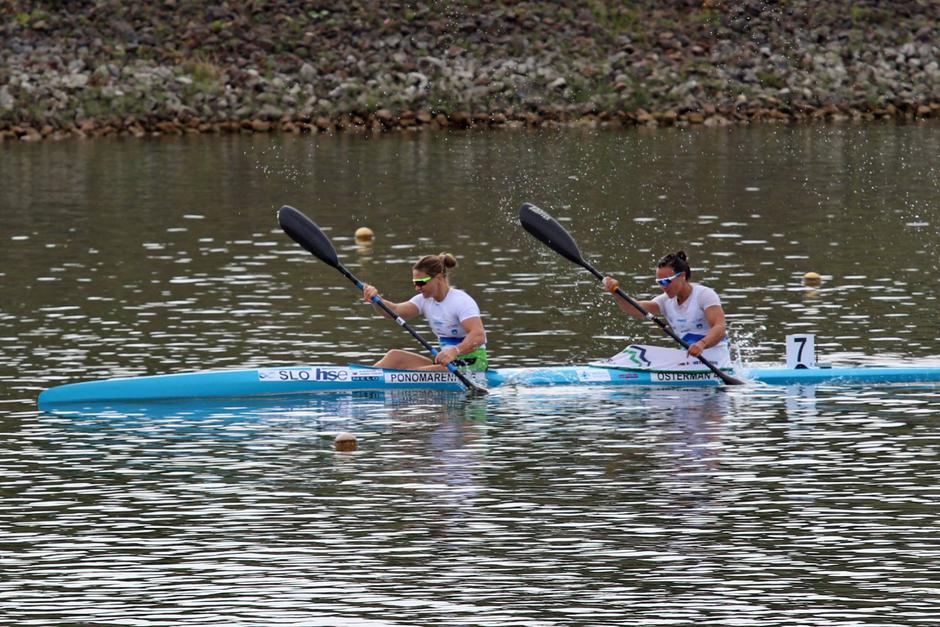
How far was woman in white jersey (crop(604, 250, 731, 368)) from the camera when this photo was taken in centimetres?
2350

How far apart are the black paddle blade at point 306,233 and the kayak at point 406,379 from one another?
2331mm

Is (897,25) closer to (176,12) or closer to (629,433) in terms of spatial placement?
(176,12)

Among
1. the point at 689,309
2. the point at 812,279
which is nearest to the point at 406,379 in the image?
the point at 689,309

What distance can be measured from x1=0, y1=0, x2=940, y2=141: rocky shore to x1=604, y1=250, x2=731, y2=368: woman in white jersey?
44.4m

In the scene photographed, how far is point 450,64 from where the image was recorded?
70.4m

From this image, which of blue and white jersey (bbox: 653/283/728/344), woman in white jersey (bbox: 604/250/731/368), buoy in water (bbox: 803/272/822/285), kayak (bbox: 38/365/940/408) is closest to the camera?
kayak (bbox: 38/365/940/408)

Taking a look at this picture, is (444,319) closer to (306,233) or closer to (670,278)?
(670,278)

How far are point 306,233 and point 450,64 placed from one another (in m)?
45.5

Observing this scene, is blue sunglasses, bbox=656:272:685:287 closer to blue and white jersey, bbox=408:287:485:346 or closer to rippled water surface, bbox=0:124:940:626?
rippled water surface, bbox=0:124:940:626

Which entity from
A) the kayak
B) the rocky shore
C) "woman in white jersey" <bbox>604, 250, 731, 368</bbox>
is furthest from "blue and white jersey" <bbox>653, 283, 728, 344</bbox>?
the rocky shore

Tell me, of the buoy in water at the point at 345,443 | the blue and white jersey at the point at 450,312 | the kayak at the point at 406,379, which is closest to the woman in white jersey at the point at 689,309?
the kayak at the point at 406,379

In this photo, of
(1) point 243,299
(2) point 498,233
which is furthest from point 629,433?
(2) point 498,233

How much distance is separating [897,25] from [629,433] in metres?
56.3

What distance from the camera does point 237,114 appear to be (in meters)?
67.9
